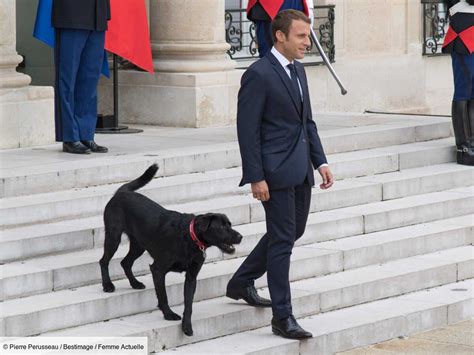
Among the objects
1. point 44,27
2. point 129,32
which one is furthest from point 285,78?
point 129,32

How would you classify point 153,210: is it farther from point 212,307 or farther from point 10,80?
point 10,80

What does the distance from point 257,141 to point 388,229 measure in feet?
9.99

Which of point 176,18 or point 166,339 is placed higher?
point 176,18

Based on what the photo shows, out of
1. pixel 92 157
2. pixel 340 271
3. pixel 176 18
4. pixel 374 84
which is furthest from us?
pixel 374 84

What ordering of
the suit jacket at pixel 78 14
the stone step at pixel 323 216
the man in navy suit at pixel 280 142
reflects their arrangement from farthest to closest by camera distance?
the suit jacket at pixel 78 14, the stone step at pixel 323 216, the man in navy suit at pixel 280 142

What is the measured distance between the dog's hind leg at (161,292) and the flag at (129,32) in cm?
464

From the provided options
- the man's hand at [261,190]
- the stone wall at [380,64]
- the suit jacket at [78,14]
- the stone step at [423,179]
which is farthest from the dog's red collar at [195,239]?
the stone wall at [380,64]

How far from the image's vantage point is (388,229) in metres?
10.5

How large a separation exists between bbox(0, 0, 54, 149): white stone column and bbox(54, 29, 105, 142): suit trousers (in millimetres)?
291

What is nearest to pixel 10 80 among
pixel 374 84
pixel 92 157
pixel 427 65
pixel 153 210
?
pixel 92 157

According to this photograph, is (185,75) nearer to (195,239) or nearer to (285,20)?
(285,20)

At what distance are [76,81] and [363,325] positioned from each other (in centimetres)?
359

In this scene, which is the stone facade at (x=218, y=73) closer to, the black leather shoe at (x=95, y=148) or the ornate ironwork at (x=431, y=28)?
the ornate ironwork at (x=431, y=28)

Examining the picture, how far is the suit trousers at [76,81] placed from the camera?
10695mm
